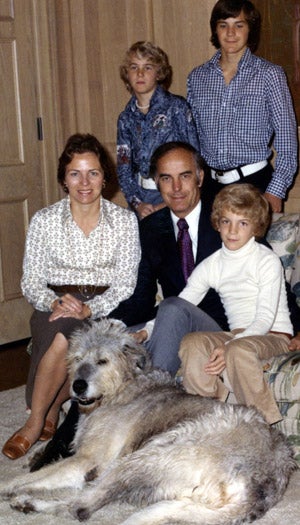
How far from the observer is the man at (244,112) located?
432 cm

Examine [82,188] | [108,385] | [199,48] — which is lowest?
[108,385]

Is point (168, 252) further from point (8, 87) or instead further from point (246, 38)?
point (8, 87)

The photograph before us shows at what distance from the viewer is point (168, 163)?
147 inches

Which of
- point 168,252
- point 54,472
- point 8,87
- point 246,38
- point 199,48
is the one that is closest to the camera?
point 54,472

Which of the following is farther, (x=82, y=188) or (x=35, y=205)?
(x=35, y=205)

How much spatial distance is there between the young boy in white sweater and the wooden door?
85.3 inches

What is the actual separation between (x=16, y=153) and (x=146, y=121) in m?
1.40

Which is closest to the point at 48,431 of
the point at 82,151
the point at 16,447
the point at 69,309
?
the point at 16,447

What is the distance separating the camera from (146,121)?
4480mm

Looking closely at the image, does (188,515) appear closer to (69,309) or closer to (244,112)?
(69,309)

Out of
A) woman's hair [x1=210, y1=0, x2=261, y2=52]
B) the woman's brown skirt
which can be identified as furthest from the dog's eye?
woman's hair [x1=210, y1=0, x2=261, y2=52]

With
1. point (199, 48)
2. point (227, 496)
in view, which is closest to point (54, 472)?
point (227, 496)

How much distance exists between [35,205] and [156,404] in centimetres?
286

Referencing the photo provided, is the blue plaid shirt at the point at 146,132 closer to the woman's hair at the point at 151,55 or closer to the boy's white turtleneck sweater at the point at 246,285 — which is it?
the woman's hair at the point at 151,55
